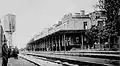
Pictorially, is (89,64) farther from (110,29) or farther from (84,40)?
(84,40)

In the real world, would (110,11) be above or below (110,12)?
above

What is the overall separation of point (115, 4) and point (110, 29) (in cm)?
387

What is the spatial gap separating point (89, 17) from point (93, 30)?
37.5 metres

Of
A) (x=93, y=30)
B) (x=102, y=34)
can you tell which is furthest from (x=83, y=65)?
(x=93, y=30)

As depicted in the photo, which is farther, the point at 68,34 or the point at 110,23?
the point at 68,34

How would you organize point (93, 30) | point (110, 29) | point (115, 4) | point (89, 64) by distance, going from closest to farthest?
point (89, 64), point (115, 4), point (110, 29), point (93, 30)

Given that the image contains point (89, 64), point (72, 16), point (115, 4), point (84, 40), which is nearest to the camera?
point (89, 64)

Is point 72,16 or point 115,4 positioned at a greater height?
point 72,16

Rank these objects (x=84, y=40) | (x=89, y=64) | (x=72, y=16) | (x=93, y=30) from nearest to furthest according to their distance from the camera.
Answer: (x=89, y=64)
(x=93, y=30)
(x=84, y=40)
(x=72, y=16)

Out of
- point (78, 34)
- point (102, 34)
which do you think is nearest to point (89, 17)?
point (78, 34)

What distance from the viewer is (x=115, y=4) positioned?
2866 cm

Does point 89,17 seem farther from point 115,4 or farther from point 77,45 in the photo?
point 115,4

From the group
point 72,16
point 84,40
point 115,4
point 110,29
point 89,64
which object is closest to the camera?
point 89,64

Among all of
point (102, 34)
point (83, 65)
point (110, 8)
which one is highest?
point (110, 8)
